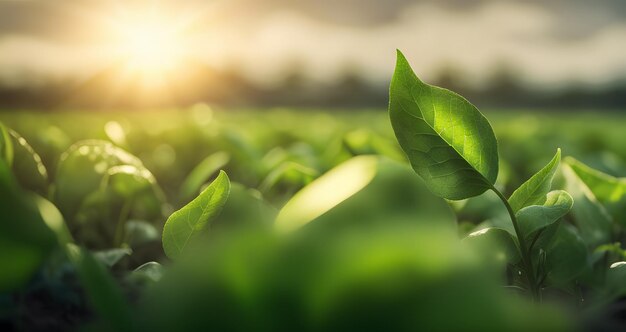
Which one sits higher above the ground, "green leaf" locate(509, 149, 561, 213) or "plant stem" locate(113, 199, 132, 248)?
"plant stem" locate(113, 199, 132, 248)

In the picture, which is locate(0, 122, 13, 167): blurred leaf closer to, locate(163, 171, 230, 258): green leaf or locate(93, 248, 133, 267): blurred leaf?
locate(93, 248, 133, 267): blurred leaf

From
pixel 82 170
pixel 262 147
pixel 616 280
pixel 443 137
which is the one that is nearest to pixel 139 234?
pixel 82 170

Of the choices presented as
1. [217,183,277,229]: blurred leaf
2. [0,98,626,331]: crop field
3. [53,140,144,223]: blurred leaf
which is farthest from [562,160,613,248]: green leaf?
[53,140,144,223]: blurred leaf

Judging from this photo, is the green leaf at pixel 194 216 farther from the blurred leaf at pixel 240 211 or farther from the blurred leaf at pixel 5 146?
the blurred leaf at pixel 5 146

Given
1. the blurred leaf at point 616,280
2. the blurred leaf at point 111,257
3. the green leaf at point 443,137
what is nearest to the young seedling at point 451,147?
the green leaf at point 443,137

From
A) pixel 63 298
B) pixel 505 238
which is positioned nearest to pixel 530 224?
pixel 505 238
